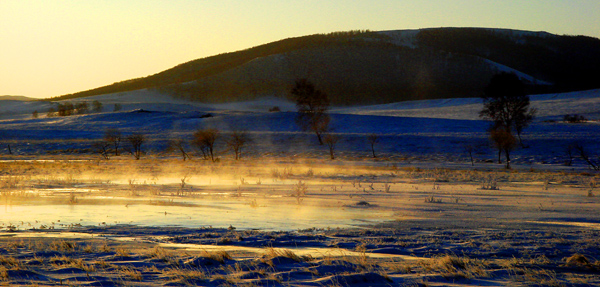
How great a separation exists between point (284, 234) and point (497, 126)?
46.8m

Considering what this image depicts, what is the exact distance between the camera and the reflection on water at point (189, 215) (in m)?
11.9

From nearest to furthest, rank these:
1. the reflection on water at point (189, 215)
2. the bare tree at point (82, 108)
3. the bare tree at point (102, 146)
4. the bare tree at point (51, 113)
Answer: the reflection on water at point (189, 215), the bare tree at point (102, 146), the bare tree at point (51, 113), the bare tree at point (82, 108)

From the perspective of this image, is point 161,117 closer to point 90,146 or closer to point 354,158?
point 90,146

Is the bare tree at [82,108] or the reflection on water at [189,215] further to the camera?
the bare tree at [82,108]

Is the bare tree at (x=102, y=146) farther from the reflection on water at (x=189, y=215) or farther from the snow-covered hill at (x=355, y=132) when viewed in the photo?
the reflection on water at (x=189, y=215)

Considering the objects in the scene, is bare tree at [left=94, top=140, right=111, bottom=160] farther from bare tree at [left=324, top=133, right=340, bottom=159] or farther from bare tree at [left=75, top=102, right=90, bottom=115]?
bare tree at [left=75, top=102, right=90, bottom=115]

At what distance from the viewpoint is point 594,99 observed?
3671 inches

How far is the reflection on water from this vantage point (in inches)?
468

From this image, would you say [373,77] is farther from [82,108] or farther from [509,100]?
[509,100]

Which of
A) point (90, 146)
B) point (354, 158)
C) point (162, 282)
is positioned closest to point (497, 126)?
point (354, 158)

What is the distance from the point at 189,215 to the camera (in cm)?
1341

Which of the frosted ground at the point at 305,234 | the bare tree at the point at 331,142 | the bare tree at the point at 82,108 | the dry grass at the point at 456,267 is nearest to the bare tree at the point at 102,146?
the bare tree at the point at 331,142

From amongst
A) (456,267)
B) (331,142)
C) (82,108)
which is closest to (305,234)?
(456,267)

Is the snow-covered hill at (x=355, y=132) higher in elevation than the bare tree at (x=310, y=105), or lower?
lower
